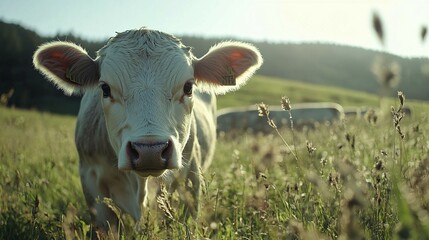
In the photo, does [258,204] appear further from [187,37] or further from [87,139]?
[187,37]

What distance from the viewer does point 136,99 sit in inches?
139

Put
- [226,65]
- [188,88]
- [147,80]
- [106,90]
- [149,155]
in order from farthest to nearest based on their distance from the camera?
[226,65], [188,88], [106,90], [147,80], [149,155]

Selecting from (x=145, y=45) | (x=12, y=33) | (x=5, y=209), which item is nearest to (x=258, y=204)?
(x=145, y=45)

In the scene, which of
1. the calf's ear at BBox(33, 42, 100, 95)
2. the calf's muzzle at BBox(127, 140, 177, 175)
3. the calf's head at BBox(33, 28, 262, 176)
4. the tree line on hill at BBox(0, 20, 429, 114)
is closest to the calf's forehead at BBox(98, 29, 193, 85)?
the calf's head at BBox(33, 28, 262, 176)

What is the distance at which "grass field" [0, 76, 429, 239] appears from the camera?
68.8 inches

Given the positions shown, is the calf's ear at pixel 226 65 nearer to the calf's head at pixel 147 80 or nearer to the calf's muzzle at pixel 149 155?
the calf's head at pixel 147 80

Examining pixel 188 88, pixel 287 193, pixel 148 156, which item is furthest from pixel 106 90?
pixel 287 193

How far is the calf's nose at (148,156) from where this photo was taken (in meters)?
3.00

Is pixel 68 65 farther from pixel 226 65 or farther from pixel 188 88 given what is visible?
pixel 226 65

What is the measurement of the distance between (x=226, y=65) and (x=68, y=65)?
1417 mm

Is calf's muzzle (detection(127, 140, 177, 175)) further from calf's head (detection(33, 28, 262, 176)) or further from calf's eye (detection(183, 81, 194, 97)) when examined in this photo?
calf's eye (detection(183, 81, 194, 97))

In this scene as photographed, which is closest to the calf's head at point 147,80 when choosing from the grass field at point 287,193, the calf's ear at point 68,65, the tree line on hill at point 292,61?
the calf's ear at point 68,65

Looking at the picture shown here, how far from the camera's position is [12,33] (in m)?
59.5

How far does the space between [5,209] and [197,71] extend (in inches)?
86.5
